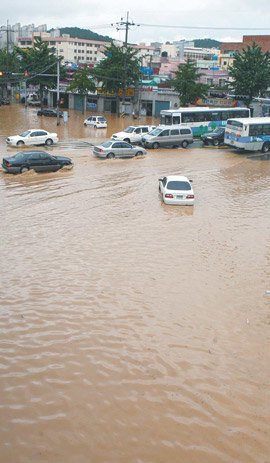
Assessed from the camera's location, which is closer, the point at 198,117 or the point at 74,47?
the point at 198,117

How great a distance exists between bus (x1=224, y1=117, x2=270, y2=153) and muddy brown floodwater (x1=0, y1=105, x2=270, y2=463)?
47.9 ft

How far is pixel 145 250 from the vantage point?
1487 centimetres

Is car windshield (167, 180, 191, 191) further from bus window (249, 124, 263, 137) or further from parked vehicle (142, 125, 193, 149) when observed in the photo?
bus window (249, 124, 263, 137)

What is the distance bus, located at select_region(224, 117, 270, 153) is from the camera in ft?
111

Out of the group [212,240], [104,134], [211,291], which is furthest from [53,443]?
[104,134]

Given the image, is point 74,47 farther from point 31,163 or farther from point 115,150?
point 31,163

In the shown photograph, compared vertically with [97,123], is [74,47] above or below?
above

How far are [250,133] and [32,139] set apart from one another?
17809 millimetres

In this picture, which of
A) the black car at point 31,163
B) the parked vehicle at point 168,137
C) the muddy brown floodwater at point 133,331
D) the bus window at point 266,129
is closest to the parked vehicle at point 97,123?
the parked vehicle at point 168,137

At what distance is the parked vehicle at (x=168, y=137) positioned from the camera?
115 feet

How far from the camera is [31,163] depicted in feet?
83.9

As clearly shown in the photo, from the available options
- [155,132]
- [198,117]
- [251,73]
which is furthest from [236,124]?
[251,73]

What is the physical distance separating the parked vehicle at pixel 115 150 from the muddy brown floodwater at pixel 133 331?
1042cm

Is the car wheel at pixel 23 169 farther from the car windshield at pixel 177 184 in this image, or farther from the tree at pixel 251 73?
the tree at pixel 251 73
